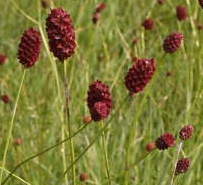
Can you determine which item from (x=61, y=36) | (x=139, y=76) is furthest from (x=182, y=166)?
(x=61, y=36)

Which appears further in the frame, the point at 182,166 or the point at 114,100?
the point at 114,100

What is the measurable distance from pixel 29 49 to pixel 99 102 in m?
0.22

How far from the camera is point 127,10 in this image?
134 inches

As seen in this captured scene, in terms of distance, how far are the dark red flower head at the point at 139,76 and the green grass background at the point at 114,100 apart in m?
0.31

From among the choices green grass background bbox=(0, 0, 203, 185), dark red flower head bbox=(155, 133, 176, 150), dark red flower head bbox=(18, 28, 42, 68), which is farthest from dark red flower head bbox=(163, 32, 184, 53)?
dark red flower head bbox=(18, 28, 42, 68)

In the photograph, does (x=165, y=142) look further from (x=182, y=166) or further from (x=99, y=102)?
(x=99, y=102)

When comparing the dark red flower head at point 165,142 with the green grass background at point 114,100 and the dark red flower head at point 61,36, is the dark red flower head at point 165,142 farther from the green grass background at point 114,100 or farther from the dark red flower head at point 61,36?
the dark red flower head at point 61,36

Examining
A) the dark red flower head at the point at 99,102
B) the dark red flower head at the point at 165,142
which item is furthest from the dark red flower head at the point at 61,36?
the dark red flower head at the point at 165,142

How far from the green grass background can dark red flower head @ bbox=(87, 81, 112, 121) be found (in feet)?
0.84

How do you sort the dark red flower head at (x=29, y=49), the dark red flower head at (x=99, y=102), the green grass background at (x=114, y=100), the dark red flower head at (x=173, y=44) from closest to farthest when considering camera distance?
the dark red flower head at (x=99, y=102) → the dark red flower head at (x=29, y=49) → the dark red flower head at (x=173, y=44) → the green grass background at (x=114, y=100)

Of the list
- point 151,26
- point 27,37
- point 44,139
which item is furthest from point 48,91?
point 27,37

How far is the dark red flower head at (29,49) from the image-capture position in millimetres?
1305

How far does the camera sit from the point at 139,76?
120 centimetres

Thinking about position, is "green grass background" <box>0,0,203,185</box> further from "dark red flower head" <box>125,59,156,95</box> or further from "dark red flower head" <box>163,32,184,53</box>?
"dark red flower head" <box>125,59,156,95</box>
